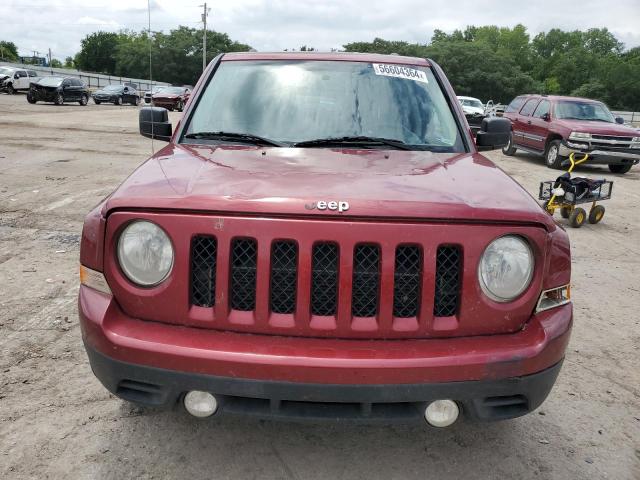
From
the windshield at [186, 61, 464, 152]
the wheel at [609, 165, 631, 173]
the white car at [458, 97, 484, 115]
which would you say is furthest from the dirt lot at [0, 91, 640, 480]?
the white car at [458, 97, 484, 115]

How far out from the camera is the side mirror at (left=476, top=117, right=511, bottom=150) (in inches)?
154

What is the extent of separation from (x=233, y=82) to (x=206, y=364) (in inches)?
82.5

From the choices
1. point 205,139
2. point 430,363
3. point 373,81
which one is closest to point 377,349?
point 430,363

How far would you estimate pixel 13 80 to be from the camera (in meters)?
34.6

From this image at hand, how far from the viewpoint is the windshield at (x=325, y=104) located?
328 cm

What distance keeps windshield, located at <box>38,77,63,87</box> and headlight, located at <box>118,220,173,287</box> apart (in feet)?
103

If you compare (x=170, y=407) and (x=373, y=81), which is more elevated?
(x=373, y=81)

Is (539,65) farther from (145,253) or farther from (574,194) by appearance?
(145,253)

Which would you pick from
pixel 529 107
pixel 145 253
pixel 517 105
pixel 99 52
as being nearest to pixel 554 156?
pixel 529 107

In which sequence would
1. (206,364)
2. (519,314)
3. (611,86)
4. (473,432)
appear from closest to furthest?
(206,364), (519,314), (473,432), (611,86)

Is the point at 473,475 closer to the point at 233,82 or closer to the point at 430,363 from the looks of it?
the point at 430,363

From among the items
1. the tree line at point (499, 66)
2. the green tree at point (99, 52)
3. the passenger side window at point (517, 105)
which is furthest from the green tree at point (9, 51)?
the passenger side window at point (517, 105)

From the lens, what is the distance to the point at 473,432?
283 cm

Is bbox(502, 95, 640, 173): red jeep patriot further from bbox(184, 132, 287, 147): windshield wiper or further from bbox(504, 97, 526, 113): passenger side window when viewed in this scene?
bbox(184, 132, 287, 147): windshield wiper
